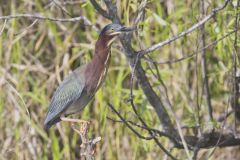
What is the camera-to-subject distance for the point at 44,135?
11.6 ft

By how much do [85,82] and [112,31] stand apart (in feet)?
0.76

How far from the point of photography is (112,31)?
2197 millimetres

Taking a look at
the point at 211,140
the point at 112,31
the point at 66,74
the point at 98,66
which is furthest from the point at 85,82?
the point at 66,74

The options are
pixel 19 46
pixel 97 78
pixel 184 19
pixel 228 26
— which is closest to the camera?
pixel 97 78

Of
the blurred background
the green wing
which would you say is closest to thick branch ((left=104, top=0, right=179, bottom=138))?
the green wing

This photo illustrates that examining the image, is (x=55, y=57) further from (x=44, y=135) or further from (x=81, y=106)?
(x=81, y=106)

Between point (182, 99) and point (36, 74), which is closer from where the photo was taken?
point (182, 99)

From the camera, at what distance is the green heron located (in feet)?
7.37

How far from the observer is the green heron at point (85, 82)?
88.5 inches

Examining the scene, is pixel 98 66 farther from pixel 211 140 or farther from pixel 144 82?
pixel 211 140

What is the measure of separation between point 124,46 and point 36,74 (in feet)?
4.59

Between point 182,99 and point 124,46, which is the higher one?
point 124,46

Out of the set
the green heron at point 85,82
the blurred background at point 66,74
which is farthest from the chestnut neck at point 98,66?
the blurred background at point 66,74

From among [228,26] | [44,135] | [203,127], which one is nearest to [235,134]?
[203,127]
